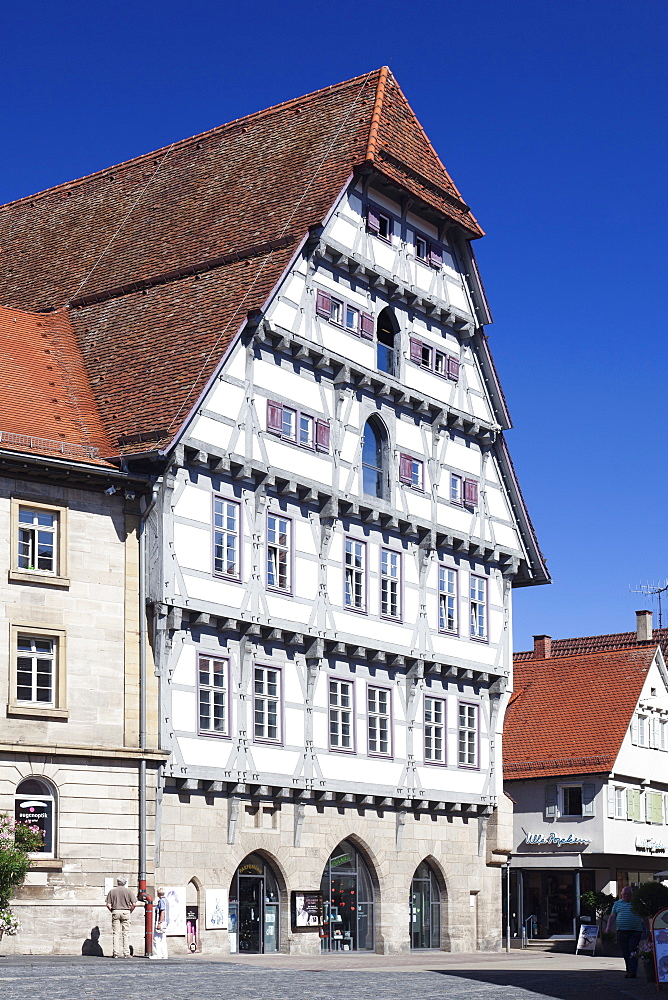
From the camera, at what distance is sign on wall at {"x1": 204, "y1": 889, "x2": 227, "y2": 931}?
32.5 meters

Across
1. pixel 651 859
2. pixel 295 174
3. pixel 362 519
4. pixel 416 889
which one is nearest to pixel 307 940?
pixel 416 889

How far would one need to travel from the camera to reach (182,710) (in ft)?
106

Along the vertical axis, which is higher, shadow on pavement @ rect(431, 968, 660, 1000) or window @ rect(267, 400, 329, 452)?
window @ rect(267, 400, 329, 452)

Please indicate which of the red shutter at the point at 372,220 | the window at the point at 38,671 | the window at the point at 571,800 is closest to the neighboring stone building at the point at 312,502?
the red shutter at the point at 372,220

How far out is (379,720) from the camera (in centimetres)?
3803

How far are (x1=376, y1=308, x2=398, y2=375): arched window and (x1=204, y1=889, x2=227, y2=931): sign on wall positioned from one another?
13219mm

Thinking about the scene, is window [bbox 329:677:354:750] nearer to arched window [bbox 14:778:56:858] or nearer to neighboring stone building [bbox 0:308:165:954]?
neighboring stone building [bbox 0:308:165:954]

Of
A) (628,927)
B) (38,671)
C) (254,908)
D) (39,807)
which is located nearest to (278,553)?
(38,671)

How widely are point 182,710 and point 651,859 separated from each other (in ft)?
93.7

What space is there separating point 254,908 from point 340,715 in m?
4.72

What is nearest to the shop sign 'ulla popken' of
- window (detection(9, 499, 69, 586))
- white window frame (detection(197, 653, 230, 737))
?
white window frame (detection(197, 653, 230, 737))

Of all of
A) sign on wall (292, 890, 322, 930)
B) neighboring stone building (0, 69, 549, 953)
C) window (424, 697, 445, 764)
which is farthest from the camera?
window (424, 697, 445, 764)

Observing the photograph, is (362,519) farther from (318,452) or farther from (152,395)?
(152,395)

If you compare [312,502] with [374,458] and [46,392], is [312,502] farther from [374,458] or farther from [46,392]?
[46,392]
